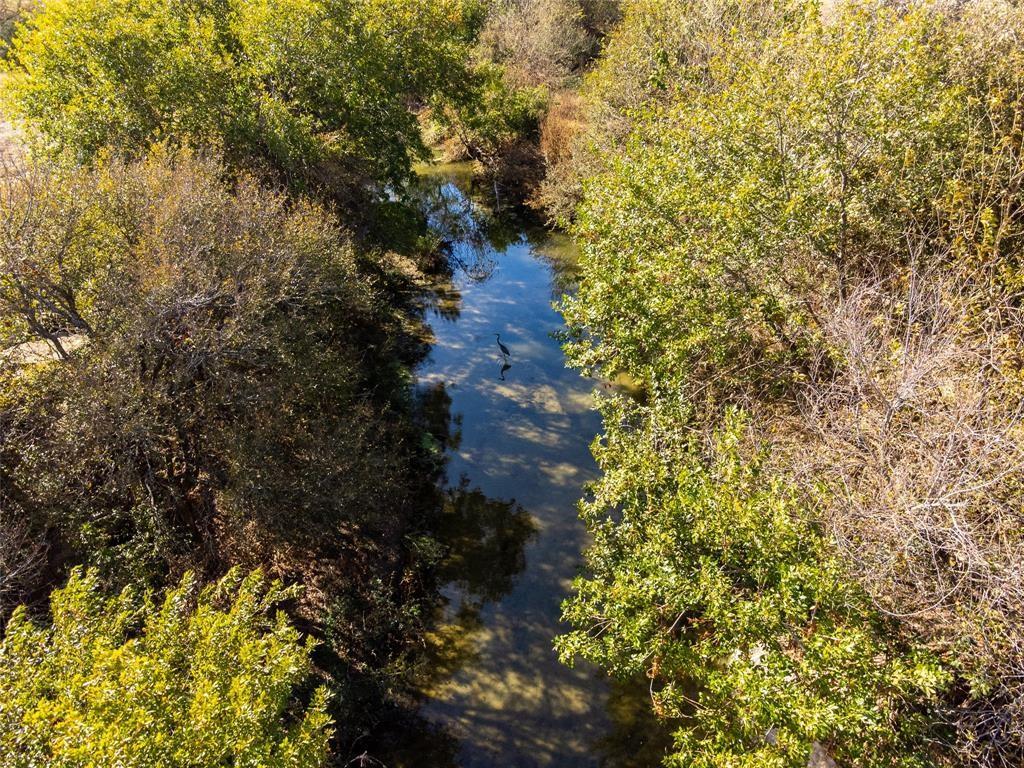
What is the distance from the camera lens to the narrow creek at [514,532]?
11.9 m

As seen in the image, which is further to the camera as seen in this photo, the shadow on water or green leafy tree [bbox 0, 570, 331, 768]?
the shadow on water

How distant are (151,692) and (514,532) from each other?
1067 cm

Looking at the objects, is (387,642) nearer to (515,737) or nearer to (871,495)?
(515,737)

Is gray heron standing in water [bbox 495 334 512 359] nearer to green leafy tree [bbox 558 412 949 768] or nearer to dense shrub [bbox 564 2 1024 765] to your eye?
dense shrub [bbox 564 2 1024 765]

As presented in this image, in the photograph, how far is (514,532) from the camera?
16234mm

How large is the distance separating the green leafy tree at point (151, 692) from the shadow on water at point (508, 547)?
569cm

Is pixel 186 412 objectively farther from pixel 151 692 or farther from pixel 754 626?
pixel 754 626

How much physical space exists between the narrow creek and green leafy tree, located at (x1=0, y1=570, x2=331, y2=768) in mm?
5821

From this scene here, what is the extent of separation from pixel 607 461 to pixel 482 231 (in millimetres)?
25510

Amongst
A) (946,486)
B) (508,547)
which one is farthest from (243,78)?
(946,486)

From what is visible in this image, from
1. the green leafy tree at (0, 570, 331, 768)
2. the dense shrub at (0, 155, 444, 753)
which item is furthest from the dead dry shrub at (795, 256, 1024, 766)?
the dense shrub at (0, 155, 444, 753)

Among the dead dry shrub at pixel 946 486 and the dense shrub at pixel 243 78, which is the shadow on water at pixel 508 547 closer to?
the dead dry shrub at pixel 946 486

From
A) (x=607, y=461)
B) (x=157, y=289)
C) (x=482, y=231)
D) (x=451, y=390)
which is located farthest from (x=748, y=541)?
(x=482, y=231)

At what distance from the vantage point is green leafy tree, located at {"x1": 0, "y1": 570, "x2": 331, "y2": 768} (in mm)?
5836
